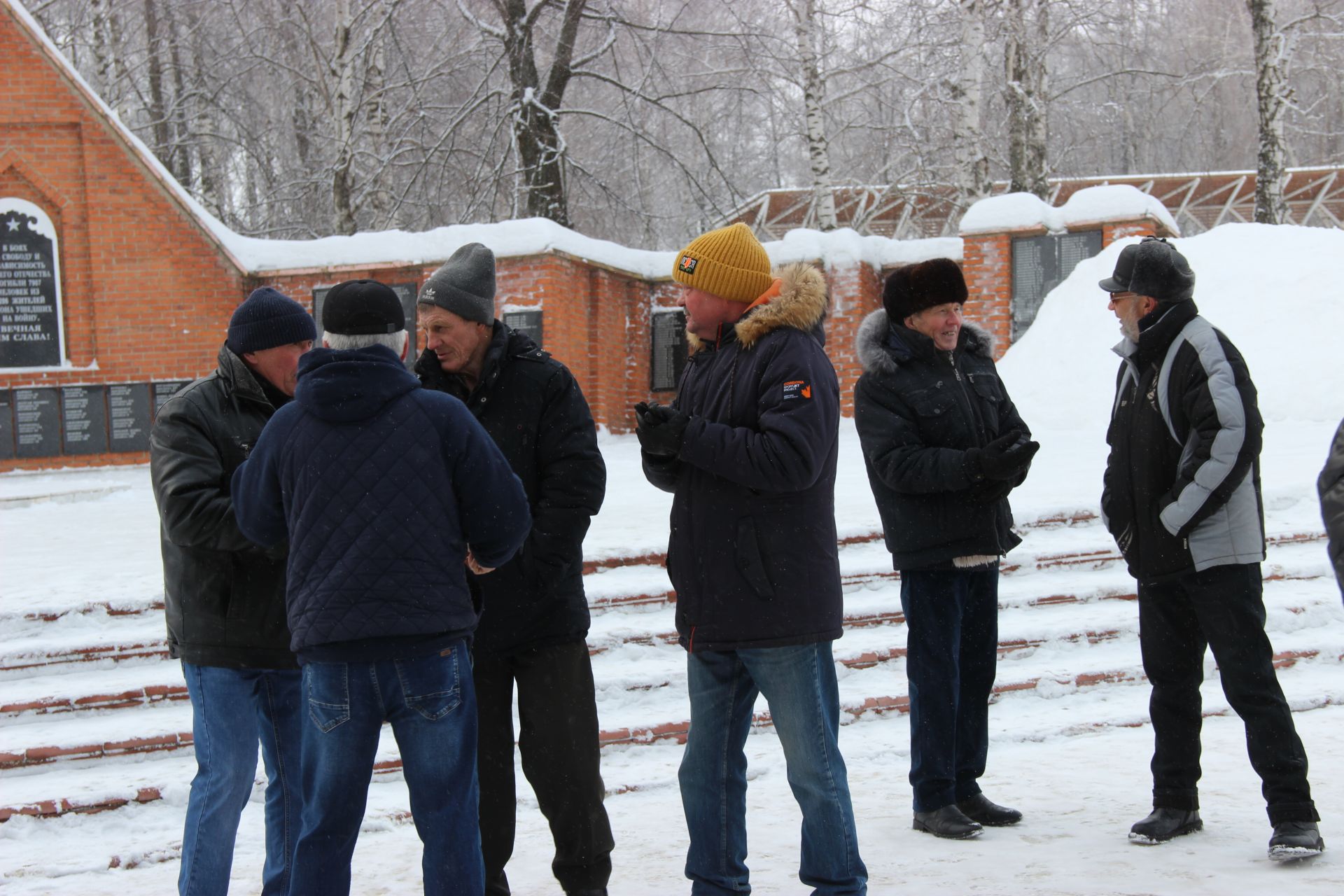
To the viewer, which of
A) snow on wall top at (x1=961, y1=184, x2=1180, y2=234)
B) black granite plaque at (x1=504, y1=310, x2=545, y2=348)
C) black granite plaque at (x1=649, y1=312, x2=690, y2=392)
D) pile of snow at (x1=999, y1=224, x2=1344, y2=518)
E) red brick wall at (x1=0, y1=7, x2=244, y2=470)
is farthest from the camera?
black granite plaque at (x1=649, y1=312, x2=690, y2=392)

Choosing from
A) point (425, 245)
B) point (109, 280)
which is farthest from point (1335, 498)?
point (109, 280)

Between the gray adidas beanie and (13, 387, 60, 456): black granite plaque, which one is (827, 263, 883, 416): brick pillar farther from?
the gray adidas beanie

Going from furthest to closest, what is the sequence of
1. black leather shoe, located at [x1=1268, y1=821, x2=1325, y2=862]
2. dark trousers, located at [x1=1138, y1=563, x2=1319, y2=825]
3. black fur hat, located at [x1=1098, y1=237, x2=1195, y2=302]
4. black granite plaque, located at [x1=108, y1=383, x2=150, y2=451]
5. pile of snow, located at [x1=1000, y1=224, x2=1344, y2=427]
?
black granite plaque, located at [x1=108, y1=383, x2=150, y2=451], pile of snow, located at [x1=1000, y1=224, x2=1344, y2=427], black fur hat, located at [x1=1098, y1=237, x2=1195, y2=302], dark trousers, located at [x1=1138, y1=563, x2=1319, y2=825], black leather shoe, located at [x1=1268, y1=821, x2=1325, y2=862]

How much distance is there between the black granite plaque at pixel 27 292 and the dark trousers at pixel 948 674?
10.9 meters

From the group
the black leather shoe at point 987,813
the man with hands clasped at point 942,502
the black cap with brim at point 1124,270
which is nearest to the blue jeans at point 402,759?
the man with hands clasped at point 942,502

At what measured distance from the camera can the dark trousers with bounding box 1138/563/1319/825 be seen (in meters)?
3.64

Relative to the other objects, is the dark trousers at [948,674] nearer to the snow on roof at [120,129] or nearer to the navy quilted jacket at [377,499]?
the navy quilted jacket at [377,499]

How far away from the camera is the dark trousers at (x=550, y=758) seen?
3.32m

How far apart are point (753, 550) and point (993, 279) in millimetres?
9777

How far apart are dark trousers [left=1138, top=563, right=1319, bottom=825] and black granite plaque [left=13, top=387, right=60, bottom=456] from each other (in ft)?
36.8

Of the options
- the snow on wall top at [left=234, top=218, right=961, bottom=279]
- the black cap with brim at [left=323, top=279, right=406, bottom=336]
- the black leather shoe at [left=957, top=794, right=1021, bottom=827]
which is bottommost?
the black leather shoe at [left=957, top=794, right=1021, bottom=827]

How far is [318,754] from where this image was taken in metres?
2.74

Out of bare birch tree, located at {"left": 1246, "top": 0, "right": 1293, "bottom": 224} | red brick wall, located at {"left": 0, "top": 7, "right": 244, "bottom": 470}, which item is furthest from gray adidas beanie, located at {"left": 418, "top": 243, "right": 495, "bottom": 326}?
bare birch tree, located at {"left": 1246, "top": 0, "right": 1293, "bottom": 224}

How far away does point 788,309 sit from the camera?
3.31m
